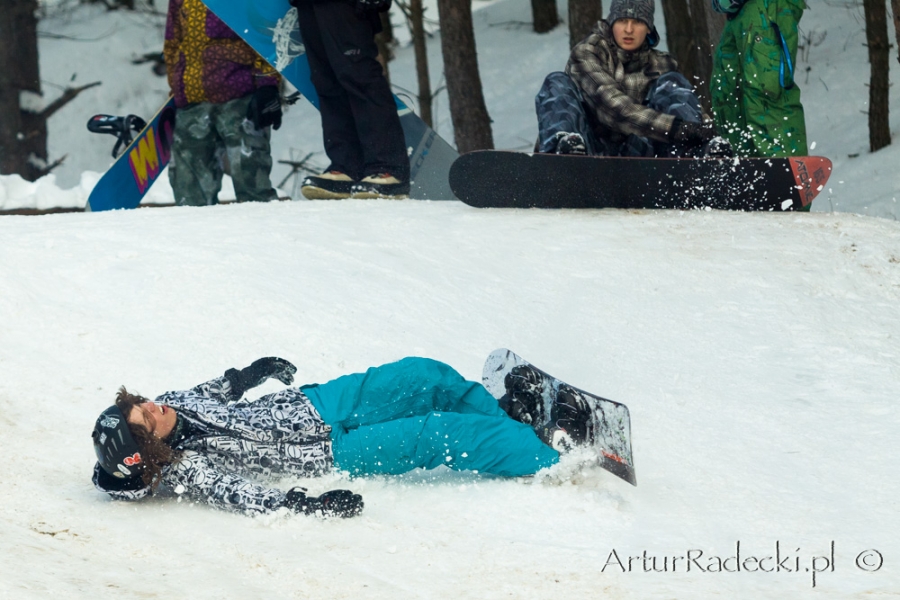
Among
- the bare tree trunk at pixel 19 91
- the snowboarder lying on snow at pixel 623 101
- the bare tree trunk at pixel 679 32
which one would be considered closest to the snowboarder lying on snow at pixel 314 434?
the snowboarder lying on snow at pixel 623 101

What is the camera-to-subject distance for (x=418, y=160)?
730cm

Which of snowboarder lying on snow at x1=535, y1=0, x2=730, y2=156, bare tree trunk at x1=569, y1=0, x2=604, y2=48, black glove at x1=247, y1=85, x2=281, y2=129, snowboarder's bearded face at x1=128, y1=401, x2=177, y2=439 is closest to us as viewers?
snowboarder's bearded face at x1=128, y1=401, x2=177, y2=439

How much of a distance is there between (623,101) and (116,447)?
3.90 m

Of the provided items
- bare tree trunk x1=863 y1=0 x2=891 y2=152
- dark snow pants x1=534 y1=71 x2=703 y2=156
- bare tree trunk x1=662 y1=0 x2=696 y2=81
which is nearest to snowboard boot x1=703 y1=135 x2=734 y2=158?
dark snow pants x1=534 y1=71 x2=703 y2=156

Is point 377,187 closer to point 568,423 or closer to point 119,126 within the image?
point 119,126

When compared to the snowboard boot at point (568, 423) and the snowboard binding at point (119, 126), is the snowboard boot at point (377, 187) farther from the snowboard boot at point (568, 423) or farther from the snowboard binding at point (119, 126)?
the snowboard boot at point (568, 423)

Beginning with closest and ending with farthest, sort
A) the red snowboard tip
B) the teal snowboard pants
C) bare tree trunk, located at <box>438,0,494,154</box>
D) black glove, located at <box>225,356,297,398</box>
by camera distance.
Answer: the teal snowboard pants → black glove, located at <box>225,356,297,398</box> → the red snowboard tip → bare tree trunk, located at <box>438,0,494,154</box>

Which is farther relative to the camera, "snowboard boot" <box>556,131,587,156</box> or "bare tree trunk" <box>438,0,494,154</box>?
"bare tree trunk" <box>438,0,494,154</box>

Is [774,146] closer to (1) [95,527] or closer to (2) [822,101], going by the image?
(1) [95,527]

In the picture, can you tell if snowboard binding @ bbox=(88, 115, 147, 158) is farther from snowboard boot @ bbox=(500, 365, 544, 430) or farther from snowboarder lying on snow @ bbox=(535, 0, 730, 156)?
snowboard boot @ bbox=(500, 365, 544, 430)

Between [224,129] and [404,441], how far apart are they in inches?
160

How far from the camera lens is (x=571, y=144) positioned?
5879mm

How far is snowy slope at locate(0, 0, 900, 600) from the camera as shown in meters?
2.72

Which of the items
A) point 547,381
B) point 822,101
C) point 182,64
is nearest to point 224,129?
point 182,64
